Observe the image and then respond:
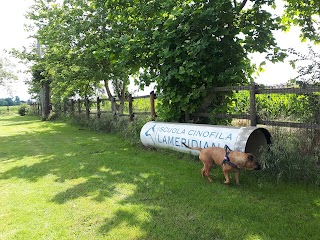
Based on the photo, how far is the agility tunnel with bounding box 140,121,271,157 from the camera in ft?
17.5

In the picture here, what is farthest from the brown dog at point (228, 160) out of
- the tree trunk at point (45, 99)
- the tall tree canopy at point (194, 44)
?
A: the tree trunk at point (45, 99)

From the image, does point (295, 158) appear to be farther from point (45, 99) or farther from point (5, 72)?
point (5, 72)

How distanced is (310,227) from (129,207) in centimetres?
231

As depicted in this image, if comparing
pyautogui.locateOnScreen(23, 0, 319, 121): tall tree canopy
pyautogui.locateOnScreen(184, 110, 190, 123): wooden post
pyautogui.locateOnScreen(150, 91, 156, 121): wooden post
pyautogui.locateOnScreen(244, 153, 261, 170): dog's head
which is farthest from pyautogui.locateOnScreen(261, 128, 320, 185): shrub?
pyautogui.locateOnScreen(150, 91, 156, 121): wooden post

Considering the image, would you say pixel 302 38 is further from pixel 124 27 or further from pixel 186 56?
pixel 124 27

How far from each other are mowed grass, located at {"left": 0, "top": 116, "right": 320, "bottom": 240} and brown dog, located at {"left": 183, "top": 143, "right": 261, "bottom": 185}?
26 centimetres

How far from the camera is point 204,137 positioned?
5.98 meters

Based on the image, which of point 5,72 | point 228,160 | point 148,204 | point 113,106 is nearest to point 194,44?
point 228,160

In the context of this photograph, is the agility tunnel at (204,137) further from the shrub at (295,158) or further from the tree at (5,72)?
the tree at (5,72)

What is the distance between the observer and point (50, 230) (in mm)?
3441

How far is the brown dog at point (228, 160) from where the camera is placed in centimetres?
448

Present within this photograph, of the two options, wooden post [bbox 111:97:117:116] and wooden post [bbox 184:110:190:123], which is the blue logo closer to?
wooden post [bbox 184:110:190:123]

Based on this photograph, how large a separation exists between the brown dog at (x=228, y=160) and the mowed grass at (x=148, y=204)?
0.84 ft

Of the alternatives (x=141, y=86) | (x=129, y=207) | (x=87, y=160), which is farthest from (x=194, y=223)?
(x=141, y=86)
